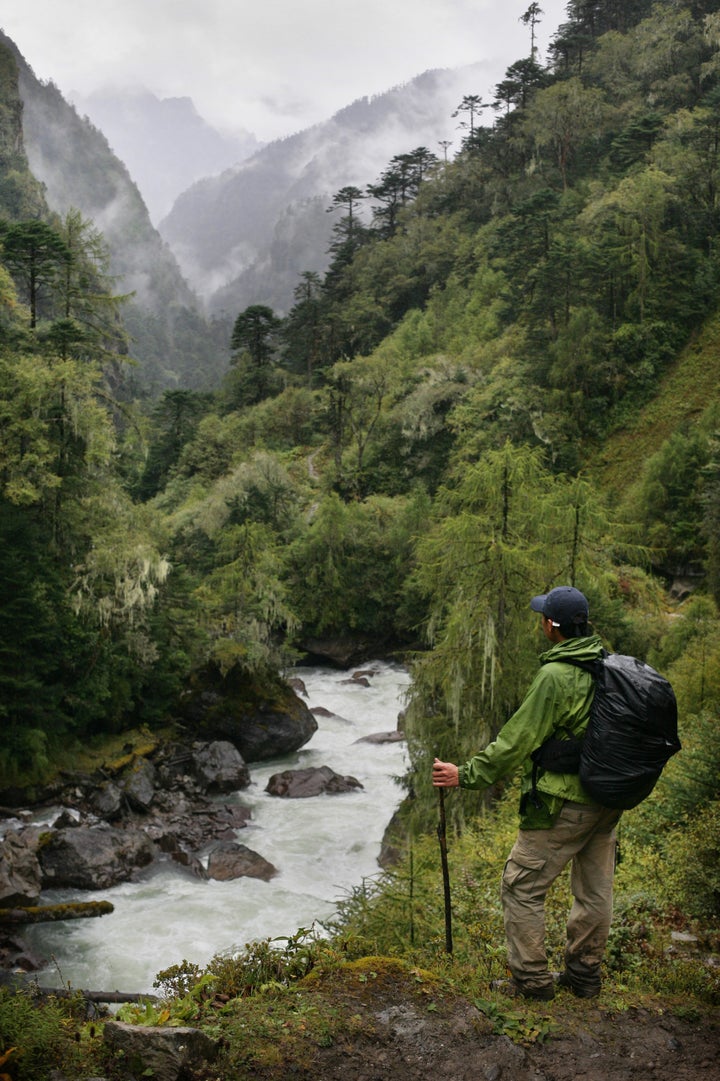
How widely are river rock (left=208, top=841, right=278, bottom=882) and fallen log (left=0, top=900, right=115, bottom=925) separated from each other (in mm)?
1992

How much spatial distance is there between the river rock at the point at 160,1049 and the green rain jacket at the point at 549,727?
1644 millimetres

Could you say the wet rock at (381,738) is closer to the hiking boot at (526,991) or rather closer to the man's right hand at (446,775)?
the hiking boot at (526,991)

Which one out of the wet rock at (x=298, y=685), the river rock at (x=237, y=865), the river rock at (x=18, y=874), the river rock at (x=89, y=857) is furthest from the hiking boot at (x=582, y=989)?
the wet rock at (x=298, y=685)

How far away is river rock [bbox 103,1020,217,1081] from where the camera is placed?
Answer: 301 cm

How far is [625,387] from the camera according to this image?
105ft

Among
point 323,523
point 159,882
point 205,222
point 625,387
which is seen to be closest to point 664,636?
point 159,882

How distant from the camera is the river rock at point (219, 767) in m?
16.5

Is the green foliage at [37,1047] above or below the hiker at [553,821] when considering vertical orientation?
below

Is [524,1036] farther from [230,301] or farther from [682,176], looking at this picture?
[230,301]

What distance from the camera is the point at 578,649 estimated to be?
3594 millimetres

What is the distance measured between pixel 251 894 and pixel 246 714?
7.31 metres

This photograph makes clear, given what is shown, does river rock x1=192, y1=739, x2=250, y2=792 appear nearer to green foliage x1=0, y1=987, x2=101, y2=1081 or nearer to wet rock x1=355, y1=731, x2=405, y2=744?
wet rock x1=355, y1=731, x2=405, y2=744

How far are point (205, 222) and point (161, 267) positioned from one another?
58.0m

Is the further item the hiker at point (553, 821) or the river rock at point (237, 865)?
the river rock at point (237, 865)
